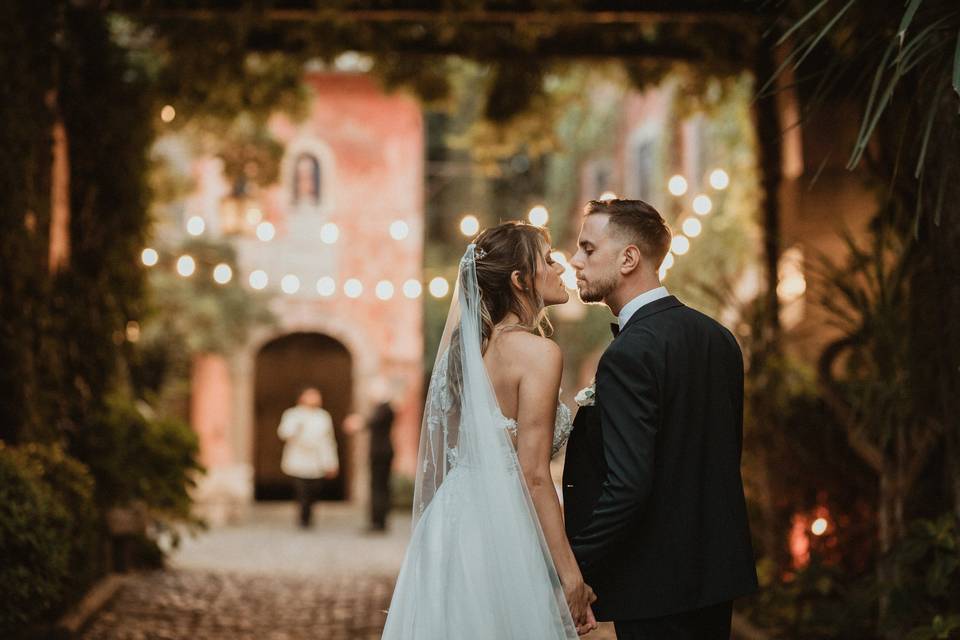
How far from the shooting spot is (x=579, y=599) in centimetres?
335

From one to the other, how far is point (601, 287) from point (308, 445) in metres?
12.9

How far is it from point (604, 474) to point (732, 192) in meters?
13.3

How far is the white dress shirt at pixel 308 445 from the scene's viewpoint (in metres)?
15.8

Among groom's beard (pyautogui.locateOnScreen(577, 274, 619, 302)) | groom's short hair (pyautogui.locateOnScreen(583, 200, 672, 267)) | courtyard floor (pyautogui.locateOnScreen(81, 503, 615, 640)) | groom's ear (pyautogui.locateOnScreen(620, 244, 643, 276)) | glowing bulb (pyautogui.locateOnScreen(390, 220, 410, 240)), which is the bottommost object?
courtyard floor (pyautogui.locateOnScreen(81, 503, 615, 640))

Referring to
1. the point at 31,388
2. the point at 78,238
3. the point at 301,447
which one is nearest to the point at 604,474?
the point at 31,388

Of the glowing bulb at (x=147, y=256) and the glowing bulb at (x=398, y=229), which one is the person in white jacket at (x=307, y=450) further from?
the glowing bulb at (x=147, y=256)

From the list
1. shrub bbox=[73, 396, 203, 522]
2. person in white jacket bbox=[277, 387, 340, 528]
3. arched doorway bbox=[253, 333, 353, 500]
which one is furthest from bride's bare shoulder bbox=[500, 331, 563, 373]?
arched doorway bbox=[253, 333, 353, 500]

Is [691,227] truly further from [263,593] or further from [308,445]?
[308,445]

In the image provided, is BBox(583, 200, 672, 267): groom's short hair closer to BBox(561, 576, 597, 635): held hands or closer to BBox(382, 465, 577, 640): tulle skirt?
BBox(382, 465, 577, 640): tulle skirt

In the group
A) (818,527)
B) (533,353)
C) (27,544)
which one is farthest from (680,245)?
(533,353)

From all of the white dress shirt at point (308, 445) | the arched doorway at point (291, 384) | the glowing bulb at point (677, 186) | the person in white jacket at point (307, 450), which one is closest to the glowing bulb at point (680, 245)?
the glowing bulb at point (677, 186)

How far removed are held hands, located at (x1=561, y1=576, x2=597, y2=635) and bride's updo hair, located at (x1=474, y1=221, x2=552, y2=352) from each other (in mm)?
758

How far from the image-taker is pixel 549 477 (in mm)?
3451

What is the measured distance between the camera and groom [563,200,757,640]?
3.09 metres
